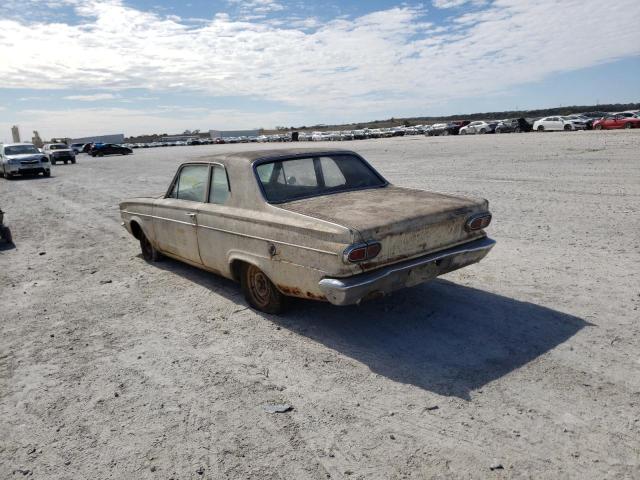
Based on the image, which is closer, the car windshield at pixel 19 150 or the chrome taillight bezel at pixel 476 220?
the chrome taillight bezel at pixel 476 220

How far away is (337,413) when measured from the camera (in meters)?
3.03

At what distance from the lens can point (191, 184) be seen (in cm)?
549

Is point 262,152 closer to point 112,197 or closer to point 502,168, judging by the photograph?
point 112,197

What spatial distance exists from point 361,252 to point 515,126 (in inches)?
1749

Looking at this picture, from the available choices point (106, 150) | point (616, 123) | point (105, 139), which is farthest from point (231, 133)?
point (616, 123)

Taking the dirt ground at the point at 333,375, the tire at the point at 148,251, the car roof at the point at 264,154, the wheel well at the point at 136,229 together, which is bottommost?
the dirt ground at the point at 333,375

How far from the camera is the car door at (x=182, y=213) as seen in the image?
5258 mm

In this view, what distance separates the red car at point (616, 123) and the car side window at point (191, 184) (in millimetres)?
37661

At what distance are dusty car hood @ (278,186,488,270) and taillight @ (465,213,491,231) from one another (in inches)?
Answer: 1.7

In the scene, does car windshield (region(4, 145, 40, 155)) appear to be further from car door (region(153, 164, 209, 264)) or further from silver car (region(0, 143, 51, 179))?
car door (region(153, 164, 209, 264))

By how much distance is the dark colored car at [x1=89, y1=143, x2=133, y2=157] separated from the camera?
162 ft

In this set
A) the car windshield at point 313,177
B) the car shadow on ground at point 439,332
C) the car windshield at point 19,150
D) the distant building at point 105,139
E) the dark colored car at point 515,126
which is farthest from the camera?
the distant building at point 105,139

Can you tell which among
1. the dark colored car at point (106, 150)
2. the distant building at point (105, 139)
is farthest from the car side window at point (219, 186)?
the distant building at point (105, 139)

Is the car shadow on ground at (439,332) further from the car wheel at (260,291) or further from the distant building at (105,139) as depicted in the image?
the distant building at (105,139)
